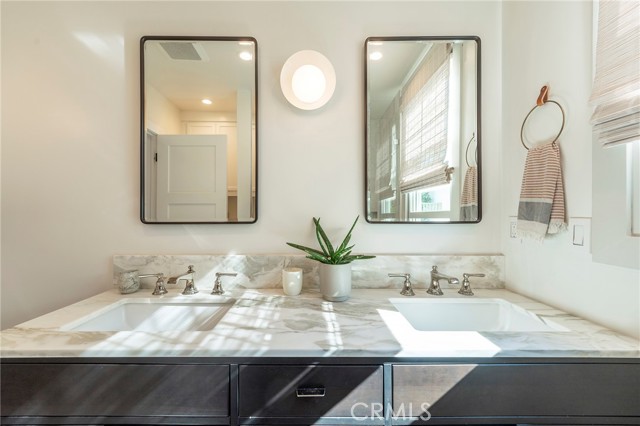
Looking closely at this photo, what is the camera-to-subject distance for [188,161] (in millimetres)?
1385

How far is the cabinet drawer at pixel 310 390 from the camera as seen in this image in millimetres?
768

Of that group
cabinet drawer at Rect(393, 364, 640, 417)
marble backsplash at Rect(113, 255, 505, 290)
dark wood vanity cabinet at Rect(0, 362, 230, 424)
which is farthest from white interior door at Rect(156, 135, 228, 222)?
cabinet drawer at Rect(393, 364, 640, 417)

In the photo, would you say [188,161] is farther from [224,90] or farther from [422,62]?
[422,62]

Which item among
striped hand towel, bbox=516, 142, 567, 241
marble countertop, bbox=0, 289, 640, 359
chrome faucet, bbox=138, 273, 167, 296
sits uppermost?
striped hand towel, bbox=516, 142, 567, 241

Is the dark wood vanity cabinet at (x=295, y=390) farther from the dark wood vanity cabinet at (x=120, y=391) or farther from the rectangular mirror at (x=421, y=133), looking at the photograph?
the rectangular mirror at (x=421, y=133)

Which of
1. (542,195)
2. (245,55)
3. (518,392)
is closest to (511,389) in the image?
(518,392)

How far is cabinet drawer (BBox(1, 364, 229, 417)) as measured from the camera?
770mm

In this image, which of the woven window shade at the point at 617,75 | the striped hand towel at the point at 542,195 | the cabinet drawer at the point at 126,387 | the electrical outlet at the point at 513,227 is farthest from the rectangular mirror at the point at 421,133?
the cabinet drawer at the point at 126,387

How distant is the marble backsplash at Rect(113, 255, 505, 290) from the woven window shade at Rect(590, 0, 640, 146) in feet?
2.45

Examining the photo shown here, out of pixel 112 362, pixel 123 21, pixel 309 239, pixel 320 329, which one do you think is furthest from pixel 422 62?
pixel 112 362

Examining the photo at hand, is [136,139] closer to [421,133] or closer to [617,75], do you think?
[421,133]

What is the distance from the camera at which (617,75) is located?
782 millimetres

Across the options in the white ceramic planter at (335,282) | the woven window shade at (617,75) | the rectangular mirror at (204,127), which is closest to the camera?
the woven window shade at (617,75)

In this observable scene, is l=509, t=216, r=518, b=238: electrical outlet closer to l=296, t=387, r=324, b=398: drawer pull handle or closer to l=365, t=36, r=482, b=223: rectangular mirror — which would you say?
l=365, t=36, r=482, b=223: rectangular mirror
